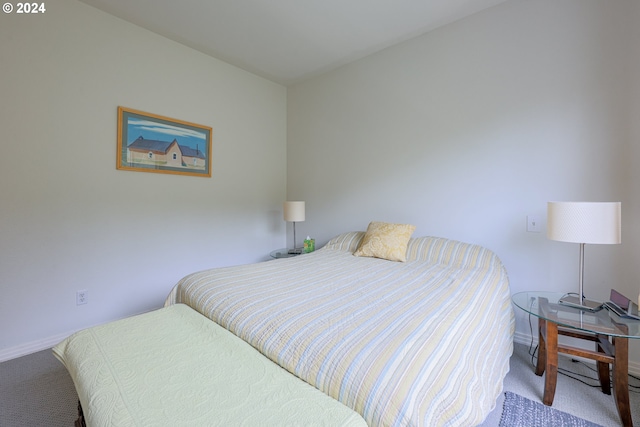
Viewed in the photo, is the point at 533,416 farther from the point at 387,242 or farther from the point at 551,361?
the point at 387,242

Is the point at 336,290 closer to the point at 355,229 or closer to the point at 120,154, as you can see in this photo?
the point at 355,229

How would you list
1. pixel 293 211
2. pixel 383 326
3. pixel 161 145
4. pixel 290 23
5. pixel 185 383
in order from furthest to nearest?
pixel 293 211, pixel 161 145, pixel 290 23, pixel 383 326, pixel 185 383

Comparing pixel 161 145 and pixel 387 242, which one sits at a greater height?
pixel 161 145

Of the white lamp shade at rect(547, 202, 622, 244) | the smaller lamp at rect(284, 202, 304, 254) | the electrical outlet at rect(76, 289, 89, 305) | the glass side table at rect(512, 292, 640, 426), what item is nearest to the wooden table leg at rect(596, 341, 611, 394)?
the glass side table at rect(512, 292, 640, 426)

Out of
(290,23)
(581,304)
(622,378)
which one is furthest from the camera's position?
(290,23)

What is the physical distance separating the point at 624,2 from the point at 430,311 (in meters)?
2.41

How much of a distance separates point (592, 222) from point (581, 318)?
518mm

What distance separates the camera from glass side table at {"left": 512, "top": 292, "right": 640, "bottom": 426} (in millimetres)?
1353

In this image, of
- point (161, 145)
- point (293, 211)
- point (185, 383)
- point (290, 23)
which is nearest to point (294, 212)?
point (293, 211)

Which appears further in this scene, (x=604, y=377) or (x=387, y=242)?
(x=387, y=242)

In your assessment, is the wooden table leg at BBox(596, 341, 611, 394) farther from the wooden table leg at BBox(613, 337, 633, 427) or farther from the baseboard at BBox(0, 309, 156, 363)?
the baseboard at BBox(0, 309, 156, 363)

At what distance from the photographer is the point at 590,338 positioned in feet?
5.42

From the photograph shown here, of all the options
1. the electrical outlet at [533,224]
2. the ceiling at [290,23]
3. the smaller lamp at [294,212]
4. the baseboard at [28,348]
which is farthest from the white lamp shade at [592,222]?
the baseboard at [28,348]

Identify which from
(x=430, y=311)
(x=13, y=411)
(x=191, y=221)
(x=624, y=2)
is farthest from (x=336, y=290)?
(x=624, y=2)
